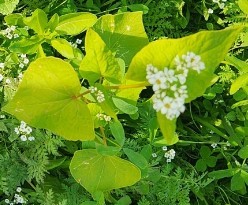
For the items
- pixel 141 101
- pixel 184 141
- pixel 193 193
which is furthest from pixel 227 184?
pixel 141 101

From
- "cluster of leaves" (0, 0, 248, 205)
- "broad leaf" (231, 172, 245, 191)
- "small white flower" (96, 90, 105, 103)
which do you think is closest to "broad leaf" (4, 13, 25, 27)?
"cluster of leaves" (0, 0, 248, 205)

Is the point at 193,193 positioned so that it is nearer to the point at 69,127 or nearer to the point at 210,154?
the point at 210,154

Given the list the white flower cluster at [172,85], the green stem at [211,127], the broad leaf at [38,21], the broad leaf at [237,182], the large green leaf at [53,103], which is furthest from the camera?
the green stem at [211,127]

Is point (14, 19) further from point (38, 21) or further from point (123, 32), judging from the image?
point (123, 32)

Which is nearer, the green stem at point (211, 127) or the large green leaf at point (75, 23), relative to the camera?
the large green leaf at point (75, 23)

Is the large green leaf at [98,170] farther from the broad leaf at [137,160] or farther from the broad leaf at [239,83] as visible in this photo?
the broad leaf at [239,83]

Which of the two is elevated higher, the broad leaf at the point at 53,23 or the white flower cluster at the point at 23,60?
the broad leaf at the point at 53,23

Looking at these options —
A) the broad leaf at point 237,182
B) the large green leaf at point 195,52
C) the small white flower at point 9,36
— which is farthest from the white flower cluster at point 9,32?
the broad leaf at point 237,182
